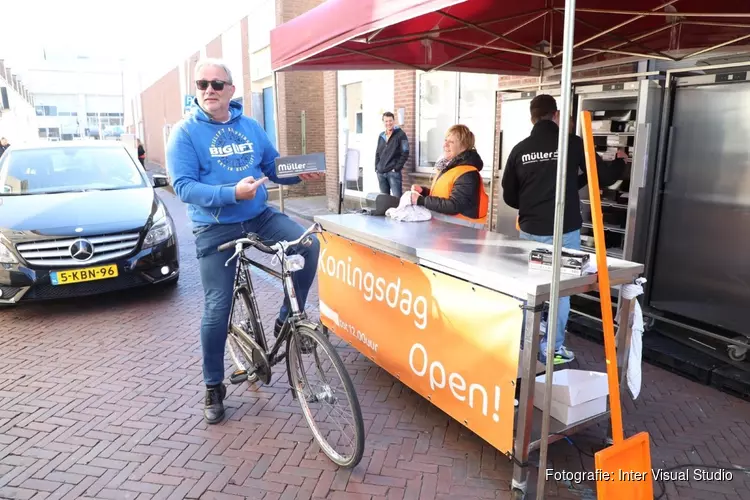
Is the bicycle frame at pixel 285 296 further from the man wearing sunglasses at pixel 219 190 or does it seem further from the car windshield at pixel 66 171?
the car windshield at pixel 66 171

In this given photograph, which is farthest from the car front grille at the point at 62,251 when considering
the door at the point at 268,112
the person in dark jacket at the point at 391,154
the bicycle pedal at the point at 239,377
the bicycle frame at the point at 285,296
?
the door at the point at 268,112

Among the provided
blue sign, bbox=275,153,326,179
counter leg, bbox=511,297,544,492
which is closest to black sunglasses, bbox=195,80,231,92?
blue sign, bbox=275,153,326,179

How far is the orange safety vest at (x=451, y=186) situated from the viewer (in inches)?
155

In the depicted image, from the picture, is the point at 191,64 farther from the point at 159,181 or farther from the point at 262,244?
the point at 262,244

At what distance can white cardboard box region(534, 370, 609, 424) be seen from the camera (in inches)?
108

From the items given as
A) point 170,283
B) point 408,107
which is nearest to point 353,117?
point 408,107

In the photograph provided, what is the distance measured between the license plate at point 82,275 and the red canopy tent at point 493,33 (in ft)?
8.52

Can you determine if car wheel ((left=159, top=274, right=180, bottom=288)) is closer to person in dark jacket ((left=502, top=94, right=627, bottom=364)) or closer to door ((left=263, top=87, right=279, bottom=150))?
person in dark jacket ((left=502, top=94, right=627, bottom=364))

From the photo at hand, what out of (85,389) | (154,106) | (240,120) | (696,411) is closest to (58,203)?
(85,389)

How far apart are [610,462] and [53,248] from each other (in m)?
5.02

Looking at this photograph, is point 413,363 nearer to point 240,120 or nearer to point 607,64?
point 240,120

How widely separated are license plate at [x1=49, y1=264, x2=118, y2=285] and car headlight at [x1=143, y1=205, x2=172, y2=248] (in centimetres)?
43

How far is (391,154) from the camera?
9156mm

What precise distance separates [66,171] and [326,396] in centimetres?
505
